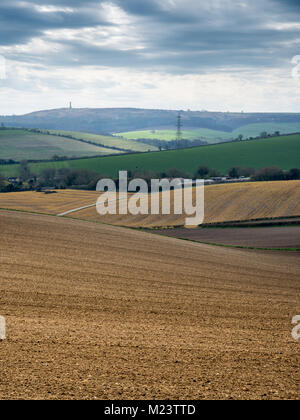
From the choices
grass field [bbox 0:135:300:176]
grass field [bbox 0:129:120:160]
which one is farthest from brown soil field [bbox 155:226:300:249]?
grass field [bbox 0:129:120:160]

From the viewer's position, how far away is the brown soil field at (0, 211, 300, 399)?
Answer: 9.60 metres

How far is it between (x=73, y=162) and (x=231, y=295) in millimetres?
99545

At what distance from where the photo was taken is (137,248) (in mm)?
30703

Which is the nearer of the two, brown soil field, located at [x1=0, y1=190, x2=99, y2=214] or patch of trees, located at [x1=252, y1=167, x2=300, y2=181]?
brown soil field, located at [x1=0, y1=190, x2=99, y2=214]

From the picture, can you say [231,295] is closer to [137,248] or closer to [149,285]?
[149,285]

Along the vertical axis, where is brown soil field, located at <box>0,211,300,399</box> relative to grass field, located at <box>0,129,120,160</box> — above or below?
below

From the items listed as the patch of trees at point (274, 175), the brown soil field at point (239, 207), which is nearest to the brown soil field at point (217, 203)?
the brown soil field at point (239, 207)

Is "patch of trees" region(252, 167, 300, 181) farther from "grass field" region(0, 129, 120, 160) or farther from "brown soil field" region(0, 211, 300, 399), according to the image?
"grass field" region(0, 129, 120, 160)

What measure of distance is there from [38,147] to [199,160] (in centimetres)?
6398

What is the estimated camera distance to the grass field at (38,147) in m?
144

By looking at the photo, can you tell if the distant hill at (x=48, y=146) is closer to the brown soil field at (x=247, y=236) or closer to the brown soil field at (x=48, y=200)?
the brown soil field at (x=48, y=200)

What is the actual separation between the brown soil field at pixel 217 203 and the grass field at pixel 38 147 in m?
65.2

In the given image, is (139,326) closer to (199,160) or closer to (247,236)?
(247,236)

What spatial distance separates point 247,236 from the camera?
157 feet
